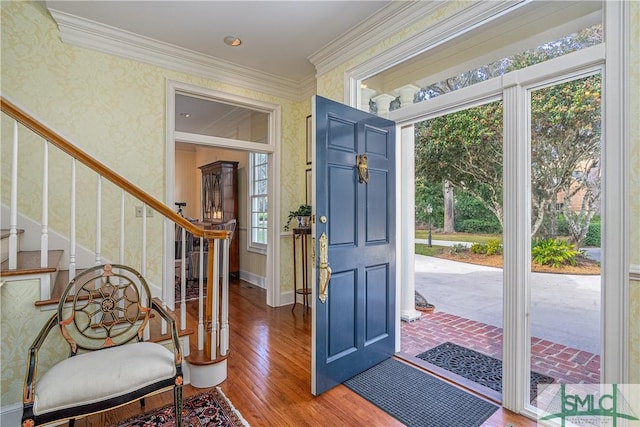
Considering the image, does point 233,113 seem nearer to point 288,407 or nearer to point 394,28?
point 394,28

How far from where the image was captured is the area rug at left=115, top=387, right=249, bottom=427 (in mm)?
1835

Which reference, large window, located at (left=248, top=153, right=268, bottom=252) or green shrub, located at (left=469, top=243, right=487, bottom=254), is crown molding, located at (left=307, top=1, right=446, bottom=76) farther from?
green shrub, located at (left=469, top=243, right=487, bottom=254)

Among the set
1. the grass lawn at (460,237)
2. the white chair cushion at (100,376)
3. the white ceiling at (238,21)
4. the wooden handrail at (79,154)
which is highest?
the white ceiling at (238,21)

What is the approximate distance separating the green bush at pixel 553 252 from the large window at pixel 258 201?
152 inches

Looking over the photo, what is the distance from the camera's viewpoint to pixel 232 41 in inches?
120

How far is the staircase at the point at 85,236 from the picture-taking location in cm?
181

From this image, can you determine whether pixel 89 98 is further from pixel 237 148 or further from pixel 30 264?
pixel 30 264

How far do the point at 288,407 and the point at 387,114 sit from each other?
2423mm

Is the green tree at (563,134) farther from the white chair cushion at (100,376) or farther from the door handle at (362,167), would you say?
the white chair cushion at (100,376)

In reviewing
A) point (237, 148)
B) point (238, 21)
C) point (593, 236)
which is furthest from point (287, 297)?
point (593, 236)

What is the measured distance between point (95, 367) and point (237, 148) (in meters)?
2.75

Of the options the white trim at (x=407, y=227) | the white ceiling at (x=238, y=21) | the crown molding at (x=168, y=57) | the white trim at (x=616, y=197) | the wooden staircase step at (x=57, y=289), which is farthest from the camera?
the white trim at (x=407, y=227)

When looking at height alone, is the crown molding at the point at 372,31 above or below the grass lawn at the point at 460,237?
above

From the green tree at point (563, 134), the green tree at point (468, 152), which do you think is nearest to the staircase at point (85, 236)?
the green tree at point (563, 134)
